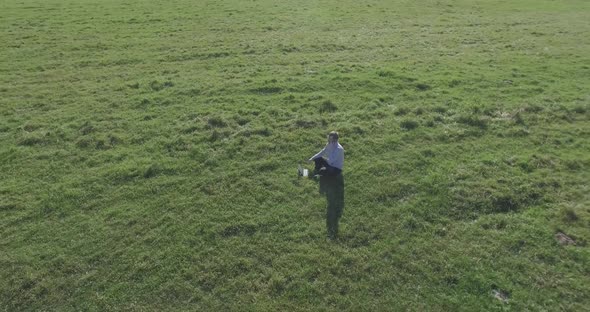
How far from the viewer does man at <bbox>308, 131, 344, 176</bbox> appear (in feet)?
53.7

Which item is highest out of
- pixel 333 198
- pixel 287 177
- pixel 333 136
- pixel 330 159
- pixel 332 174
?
pixel 333 136

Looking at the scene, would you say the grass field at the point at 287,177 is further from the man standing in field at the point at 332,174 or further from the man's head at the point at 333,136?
the man's head at the point at 333,136

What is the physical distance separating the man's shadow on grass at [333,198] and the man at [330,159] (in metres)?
0.28

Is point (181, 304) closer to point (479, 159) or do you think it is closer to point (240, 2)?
point (479, 159)

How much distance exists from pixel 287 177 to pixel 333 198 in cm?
218

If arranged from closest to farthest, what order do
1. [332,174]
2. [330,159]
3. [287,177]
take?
[330,159] < [332,174] < [287,177]

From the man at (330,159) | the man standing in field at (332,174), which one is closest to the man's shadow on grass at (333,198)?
→ the man standing in field at (332,174)

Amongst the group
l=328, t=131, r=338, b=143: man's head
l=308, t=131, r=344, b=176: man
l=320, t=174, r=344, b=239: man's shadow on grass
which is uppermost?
l=328, t=131, r=338, b=143: man's head

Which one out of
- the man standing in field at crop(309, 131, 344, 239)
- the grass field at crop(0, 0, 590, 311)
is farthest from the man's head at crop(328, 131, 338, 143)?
the grass field at crop(0, 0, 590, 311)

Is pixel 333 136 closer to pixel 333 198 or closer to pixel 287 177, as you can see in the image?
pixel 333 198

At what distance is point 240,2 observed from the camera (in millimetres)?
50562

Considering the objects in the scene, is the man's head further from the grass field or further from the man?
the grass field

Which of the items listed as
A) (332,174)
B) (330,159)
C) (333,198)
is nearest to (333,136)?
(330,159)

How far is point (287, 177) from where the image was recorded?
17.2 meters
